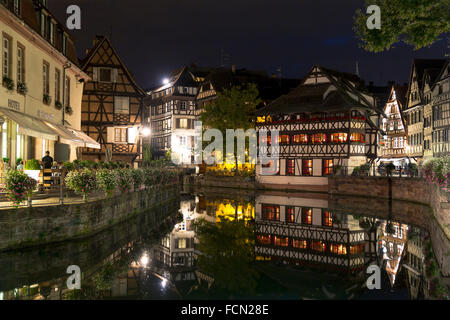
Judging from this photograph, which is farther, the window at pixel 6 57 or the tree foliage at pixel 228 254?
the window at pixel 6 57

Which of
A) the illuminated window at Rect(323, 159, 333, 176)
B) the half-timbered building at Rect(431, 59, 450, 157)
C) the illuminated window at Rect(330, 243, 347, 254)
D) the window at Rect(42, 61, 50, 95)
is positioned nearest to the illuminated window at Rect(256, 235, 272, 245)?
the illuminated window at Rect(330, 243, 347, 254)

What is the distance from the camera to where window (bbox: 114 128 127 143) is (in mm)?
39406

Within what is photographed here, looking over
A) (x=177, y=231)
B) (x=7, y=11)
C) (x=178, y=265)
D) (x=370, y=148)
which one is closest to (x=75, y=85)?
(x=7, y=11)

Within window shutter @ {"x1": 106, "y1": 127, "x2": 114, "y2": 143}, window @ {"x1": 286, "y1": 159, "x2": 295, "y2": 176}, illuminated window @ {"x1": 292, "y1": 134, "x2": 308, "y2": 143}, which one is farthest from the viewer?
window @ {"x1": 286, "y1": 159, "x2": 295, "y2": 176}

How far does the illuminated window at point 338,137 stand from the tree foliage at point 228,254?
2474 cm

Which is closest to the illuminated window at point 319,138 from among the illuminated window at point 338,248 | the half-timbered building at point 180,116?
the half-timbered building at point 180,116

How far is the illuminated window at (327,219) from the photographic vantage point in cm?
2106

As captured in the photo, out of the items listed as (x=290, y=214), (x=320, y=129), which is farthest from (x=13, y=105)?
(x=320, y=129)

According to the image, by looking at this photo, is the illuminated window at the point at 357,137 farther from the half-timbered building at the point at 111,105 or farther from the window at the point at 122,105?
the window at the point at 122,105

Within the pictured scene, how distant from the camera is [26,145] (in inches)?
786

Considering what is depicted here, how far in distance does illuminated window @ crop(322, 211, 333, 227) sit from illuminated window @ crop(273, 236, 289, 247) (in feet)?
14.2

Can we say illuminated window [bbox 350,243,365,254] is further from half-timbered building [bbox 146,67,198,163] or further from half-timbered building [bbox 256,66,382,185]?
half-timbered building [bbox 146,67,198,163]

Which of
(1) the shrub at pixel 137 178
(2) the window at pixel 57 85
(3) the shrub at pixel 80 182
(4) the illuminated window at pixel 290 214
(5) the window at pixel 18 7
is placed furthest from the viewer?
(2) the window at pixel 57 85

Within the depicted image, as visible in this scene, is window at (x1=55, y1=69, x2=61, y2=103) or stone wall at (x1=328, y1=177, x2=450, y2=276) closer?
stone wall at (x1=328, y1=177, x2=450, y2=276)
